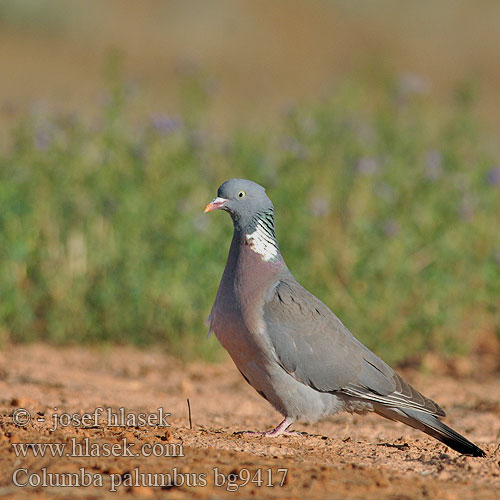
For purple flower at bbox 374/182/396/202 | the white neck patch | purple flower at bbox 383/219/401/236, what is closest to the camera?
the white neck patch

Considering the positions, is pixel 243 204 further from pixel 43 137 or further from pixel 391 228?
pixel 43 137

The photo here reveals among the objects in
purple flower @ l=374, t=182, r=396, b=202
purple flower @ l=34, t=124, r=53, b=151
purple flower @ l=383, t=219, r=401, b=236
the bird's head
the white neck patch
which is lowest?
the white neck patch

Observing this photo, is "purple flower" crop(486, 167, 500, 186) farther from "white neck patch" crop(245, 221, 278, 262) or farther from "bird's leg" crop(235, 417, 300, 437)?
"bird's leg" crop(235, 417, 300, 437)

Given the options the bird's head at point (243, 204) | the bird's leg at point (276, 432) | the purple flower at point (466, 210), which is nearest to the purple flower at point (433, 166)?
the purple flower at point (466, 210)

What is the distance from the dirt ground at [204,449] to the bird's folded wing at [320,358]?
28 centimetres

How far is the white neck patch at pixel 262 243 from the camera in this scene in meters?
5.12

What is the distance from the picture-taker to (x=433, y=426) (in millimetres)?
4848

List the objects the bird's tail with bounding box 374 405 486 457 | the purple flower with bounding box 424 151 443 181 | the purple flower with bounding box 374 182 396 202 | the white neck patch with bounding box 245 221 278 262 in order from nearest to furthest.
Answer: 1. the bird's tail with bounding box 374 405 486 457
2. the white neck patch with bounding box 245 221 278 262
3. the purple flower with bounding box 424 151 443 181
4. the purple flower with bounding box 374 182 396 202

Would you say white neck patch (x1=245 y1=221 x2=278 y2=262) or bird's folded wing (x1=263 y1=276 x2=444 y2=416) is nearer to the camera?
bird's folded wing (x1=263 y1=276 x2=444 y2=416)

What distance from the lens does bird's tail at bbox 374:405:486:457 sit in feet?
15.4

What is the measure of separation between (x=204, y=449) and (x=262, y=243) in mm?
1374

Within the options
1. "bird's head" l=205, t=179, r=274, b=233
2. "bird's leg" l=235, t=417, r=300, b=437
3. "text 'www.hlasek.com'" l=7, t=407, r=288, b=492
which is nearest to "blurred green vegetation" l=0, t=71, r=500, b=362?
"bird's head" l=205, t=179, r=274, b=233

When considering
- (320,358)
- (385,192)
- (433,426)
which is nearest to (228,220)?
(385,192)

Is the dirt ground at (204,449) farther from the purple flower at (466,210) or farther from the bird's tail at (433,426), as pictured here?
the purple flower at (466,210)
